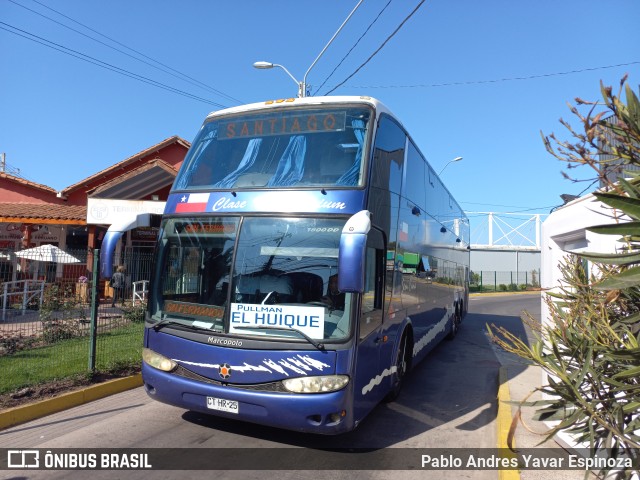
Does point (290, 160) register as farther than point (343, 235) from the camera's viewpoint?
Yes

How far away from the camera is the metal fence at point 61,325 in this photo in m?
7.89

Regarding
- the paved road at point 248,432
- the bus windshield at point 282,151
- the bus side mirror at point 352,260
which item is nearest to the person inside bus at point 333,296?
the bus side mirror at point 352,260

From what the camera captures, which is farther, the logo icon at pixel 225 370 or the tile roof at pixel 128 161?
the tile roof at pixel 128 161

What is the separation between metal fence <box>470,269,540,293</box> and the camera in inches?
1796

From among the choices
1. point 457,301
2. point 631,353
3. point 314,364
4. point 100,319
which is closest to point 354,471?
point 314,364

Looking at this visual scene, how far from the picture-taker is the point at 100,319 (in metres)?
11.4

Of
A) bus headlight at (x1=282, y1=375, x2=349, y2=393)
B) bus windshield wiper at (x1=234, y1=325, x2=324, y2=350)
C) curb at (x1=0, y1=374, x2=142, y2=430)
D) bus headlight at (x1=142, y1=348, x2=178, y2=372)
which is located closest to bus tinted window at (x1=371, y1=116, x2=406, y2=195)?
bus windshield wiper at (x1=234, y1=325, x2=324, y2=350)

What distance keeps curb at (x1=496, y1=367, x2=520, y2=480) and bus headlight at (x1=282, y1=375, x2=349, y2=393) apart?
1.50m

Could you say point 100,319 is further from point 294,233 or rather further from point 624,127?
point 624,127

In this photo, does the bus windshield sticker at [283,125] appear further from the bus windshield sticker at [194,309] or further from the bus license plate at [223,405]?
the bus license plate at [223,405]

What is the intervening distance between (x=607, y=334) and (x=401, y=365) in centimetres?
441

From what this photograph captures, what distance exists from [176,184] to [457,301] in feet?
34.6

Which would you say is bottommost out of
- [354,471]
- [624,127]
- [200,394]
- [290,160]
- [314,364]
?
[354,471]

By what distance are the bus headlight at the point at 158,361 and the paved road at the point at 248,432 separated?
790 mm
